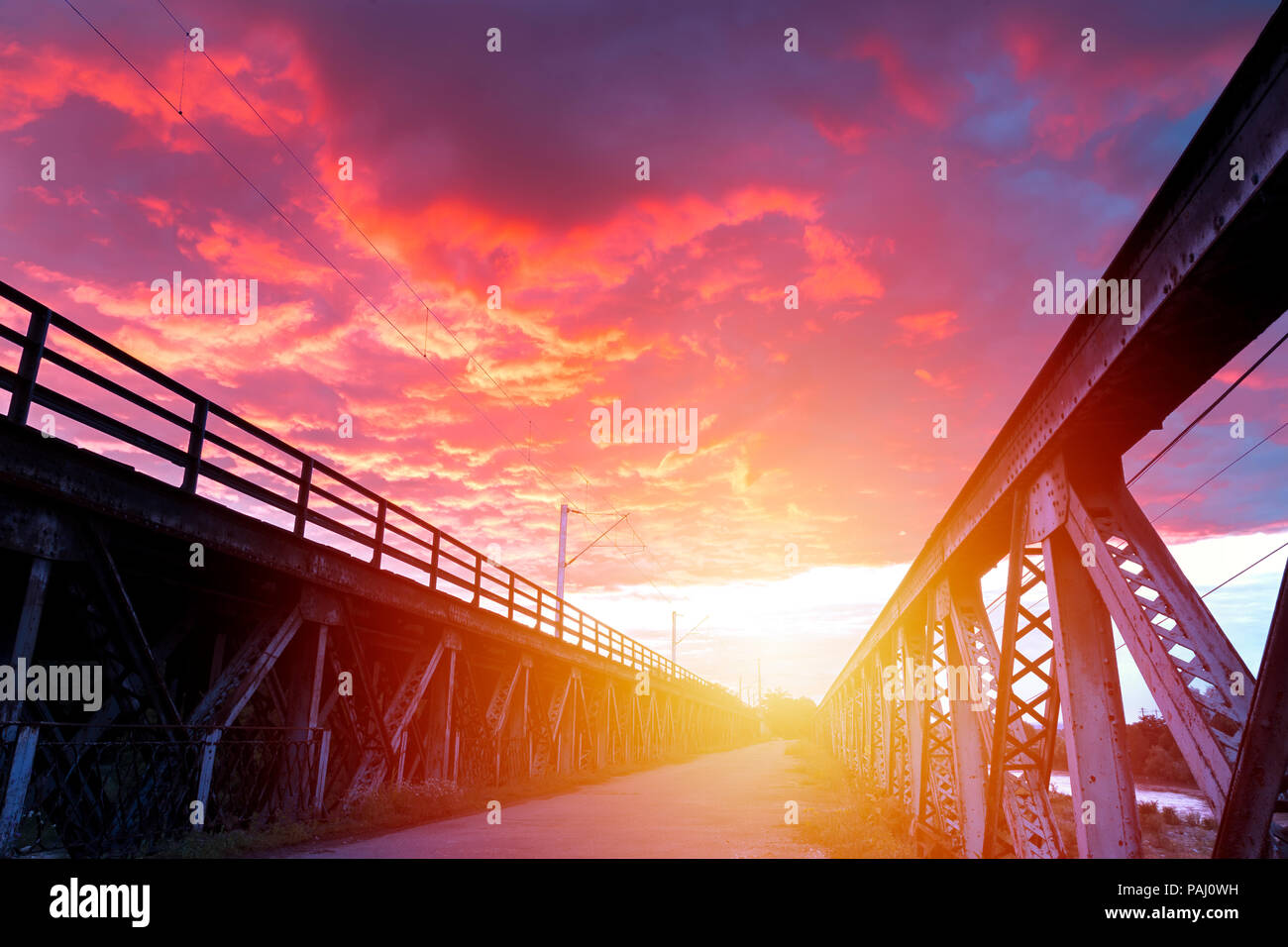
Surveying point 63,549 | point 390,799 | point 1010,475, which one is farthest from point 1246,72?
point 390,799

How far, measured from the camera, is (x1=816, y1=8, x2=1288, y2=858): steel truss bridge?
11.4ft

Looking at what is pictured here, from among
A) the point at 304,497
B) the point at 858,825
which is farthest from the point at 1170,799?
the point at 304,497

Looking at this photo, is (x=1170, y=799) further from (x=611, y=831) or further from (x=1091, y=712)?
(x=1091, y=712)

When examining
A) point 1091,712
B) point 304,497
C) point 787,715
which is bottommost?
point 787,715

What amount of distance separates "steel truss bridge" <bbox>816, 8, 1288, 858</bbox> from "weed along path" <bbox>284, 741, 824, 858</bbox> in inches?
120

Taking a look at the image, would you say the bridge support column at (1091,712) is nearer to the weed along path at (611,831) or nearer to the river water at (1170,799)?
the weed along path at (611,831)

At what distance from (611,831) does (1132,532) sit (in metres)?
8.54

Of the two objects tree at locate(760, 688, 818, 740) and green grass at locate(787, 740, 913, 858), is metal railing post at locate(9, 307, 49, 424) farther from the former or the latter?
tree at locate(760, 688, 818, 740)

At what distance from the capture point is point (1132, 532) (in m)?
4.98

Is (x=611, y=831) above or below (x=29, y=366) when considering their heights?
below

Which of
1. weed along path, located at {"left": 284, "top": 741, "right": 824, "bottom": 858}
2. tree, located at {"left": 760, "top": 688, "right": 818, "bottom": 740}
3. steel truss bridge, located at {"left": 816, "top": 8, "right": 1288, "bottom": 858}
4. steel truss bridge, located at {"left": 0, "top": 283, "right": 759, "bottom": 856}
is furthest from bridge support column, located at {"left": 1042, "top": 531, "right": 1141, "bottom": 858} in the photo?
tree, located at {"left": 760, "top": 688, "right": 818, "bottom": 740}
